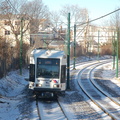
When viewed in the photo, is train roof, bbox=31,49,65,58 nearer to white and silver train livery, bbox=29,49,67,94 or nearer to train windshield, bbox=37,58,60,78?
white and silver train livery, bbox=29,49,67,94

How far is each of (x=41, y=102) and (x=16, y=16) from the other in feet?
126

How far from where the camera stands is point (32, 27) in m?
55.8

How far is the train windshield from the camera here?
17641 mm

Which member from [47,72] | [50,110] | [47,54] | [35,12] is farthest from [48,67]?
[35,12]

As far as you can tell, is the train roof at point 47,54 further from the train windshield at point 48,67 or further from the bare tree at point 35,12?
the bare tree at point 35,12

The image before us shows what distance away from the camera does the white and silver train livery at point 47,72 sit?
57.5ft

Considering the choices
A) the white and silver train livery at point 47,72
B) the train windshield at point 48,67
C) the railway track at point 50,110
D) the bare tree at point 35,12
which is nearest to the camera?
the railway track at point 50,110

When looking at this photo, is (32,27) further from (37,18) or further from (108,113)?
(108,113)

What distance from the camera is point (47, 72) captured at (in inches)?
696

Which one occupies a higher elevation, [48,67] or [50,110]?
[48,67]

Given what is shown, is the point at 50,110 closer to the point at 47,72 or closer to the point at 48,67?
the point at 47,72

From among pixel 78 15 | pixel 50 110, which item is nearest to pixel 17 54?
pixel 50 110

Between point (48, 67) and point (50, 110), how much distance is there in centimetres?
342

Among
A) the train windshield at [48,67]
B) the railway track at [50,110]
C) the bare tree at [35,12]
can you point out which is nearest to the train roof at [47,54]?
the train windshield at [48,67]
